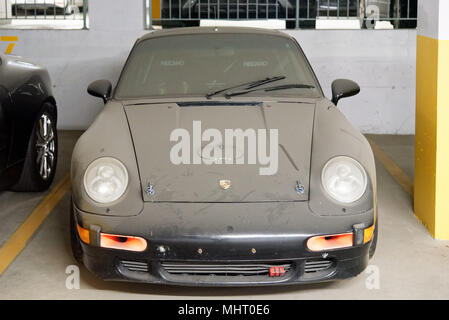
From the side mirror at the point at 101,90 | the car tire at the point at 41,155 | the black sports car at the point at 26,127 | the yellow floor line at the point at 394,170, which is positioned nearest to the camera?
the side mirror at the point at 101,90

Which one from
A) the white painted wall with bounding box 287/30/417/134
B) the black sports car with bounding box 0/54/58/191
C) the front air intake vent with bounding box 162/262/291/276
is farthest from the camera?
the white painted wall with bounding box 287/30/417/134

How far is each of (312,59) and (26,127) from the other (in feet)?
14.0

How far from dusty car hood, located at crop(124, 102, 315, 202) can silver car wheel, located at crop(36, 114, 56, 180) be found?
1623mm

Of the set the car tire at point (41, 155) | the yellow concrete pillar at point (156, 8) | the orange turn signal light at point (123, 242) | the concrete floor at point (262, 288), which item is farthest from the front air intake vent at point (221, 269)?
the yellow concrete pillar at point (156, 8)

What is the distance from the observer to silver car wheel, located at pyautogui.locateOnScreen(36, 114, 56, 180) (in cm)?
610

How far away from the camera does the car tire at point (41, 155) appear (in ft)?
19.6

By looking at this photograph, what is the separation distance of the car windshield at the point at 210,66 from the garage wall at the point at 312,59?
12.5 feet

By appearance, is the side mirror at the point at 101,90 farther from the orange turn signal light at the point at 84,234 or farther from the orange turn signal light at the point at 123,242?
the orange turn signal light at the point at 123,242

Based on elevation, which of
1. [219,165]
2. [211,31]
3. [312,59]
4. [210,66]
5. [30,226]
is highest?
[211,31]

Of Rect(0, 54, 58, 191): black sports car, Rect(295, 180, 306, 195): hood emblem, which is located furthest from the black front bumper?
Rect(0, 54, 58, 191): black sports car

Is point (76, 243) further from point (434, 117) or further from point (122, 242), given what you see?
point (434, 117)

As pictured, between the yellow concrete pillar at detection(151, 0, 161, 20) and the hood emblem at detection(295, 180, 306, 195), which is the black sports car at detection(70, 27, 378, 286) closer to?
the hood emblem at detection(295, 180, 306, 195)

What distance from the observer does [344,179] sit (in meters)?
4.00

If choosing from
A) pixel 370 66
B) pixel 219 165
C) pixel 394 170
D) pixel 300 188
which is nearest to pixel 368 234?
A: pixel 300 188
